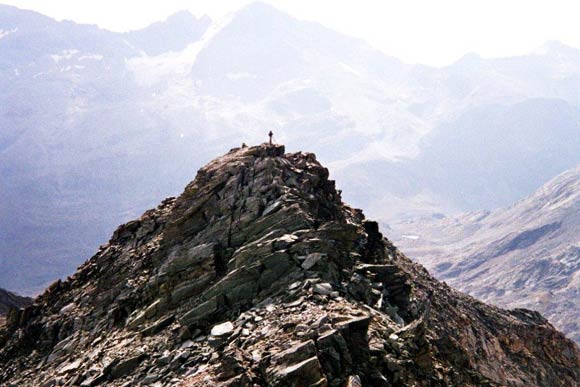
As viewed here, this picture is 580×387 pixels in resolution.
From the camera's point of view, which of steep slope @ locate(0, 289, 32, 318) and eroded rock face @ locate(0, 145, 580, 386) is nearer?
eroded rock face @ locate(0, 145, 580, 386)

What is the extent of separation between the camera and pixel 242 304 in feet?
96.9

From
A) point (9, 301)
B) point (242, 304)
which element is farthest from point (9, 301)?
point (242, 304)

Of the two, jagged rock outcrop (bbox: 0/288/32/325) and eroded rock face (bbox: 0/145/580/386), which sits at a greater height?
jagged rock outcrop (bbox: 0/288/32/325)

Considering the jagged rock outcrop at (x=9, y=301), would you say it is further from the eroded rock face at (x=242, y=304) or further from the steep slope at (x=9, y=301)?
the eroded rock face at (x=242, y=304)

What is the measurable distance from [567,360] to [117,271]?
1843 inches

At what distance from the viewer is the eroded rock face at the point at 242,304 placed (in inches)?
988

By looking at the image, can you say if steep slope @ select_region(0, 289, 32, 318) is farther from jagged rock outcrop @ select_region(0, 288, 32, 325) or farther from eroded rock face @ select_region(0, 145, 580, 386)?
eroded rock face @ select_region(0, 145, 580, 386)

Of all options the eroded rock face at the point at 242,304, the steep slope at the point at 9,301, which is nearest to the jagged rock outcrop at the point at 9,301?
the steep slope at the point at 9,301

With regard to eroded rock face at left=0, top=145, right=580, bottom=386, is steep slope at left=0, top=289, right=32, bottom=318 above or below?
above

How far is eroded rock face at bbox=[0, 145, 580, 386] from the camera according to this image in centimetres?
2509

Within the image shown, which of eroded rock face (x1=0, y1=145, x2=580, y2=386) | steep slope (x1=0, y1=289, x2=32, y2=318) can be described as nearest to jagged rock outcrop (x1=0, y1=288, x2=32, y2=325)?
steep slope (x1=0, y1=289, x2=32, y2=318)

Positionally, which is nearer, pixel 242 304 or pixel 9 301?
pixel 242 304

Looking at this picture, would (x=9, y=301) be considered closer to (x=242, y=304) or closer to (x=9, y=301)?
(x=9, y=301)

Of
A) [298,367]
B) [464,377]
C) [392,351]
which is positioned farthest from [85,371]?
[464,377]
